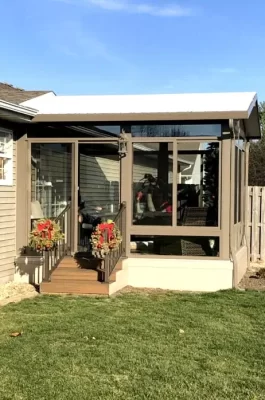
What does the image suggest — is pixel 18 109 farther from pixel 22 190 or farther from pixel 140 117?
pixel 140 117

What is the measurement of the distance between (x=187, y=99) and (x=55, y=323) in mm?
5015

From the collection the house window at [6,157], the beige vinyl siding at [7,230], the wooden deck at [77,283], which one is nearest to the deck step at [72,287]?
the wooden deck at [77,283]

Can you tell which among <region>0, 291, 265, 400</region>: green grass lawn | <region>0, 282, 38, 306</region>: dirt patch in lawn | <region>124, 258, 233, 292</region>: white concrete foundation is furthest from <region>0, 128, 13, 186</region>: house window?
<region>124, 258, 233, 292</region>: white concrete foundation

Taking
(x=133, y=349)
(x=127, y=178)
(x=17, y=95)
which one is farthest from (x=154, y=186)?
(x=133, y=349)

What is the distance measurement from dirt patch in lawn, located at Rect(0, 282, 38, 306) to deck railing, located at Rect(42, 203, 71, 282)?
349 millimetres

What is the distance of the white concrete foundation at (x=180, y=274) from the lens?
328 inches

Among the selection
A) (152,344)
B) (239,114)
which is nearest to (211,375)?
(152,344)

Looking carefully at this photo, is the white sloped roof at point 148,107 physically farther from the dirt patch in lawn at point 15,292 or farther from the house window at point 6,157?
the dirt patch in lawn at point 15,292

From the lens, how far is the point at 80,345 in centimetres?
510

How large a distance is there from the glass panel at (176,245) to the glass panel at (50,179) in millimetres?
1478

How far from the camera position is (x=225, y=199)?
27.4ft

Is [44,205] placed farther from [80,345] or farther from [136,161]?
[80,345]

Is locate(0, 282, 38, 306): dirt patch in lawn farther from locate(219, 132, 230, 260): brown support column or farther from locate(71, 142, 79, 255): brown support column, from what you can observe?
locate(219, 132, 230, 260): brown support column

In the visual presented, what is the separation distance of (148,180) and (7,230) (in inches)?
97.7
